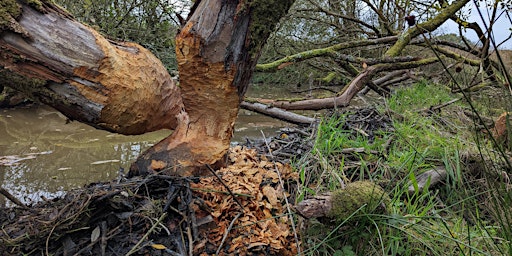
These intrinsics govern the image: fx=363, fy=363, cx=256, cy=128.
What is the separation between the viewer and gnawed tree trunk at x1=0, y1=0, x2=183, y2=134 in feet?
4.33

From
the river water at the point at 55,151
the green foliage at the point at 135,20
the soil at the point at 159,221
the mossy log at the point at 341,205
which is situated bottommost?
the river water at the point at 55,151

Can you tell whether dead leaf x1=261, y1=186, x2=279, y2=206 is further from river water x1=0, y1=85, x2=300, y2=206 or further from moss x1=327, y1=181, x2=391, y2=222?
river water x1=0, y1=85, x2=300, y2=206

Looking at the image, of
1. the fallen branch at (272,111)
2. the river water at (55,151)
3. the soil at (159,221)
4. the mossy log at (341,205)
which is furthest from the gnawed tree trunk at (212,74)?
the fallen branch at (272,111)

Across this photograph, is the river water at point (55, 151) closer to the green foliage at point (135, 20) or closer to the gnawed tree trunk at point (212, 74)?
the gnawed tree trunk at point (212, 74)

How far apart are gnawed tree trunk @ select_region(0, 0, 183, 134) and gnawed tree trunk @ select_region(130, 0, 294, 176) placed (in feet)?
0.71

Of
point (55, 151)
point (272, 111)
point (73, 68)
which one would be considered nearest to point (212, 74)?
point (73, 68)

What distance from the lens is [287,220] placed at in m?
1.71

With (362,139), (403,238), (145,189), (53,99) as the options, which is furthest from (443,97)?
(53,99)

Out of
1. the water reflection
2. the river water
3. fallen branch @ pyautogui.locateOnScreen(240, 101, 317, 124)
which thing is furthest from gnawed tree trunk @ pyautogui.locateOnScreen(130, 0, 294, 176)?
fallen branch @ pyautogui.locateOnScreen(240, 101, 317, 124)

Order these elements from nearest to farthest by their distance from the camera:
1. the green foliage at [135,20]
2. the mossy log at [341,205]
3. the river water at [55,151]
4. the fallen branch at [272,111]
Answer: the mossy log at [341,205] < the river water at [55,151] < the fallen branch at [272,111] < the green foliage at [135,20]

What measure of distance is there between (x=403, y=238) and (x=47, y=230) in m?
1.39

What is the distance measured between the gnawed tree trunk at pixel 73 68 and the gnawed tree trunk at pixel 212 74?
0.71ft

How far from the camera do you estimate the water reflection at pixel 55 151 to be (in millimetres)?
2879

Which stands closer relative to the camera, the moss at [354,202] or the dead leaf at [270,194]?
the moss at [354,202]
